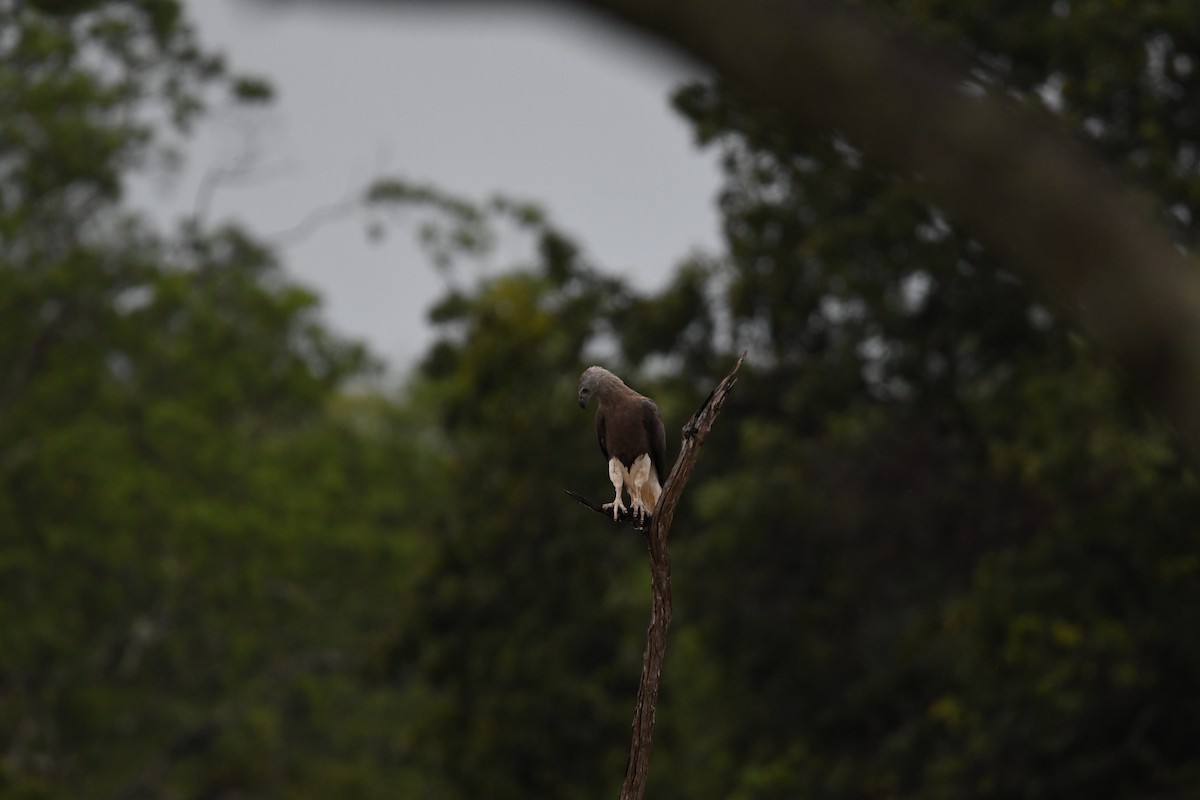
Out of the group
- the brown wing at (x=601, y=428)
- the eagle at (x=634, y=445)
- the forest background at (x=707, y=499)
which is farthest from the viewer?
the forest background at (x=707, y=499)

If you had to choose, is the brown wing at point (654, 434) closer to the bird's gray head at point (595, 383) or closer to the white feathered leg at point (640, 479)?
the white feathered leg at point (640, 479)

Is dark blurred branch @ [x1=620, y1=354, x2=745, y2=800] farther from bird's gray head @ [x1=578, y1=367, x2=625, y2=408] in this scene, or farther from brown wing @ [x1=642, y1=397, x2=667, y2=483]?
brown wing @ [x1=642, y1=397, x2=667, y2=483]

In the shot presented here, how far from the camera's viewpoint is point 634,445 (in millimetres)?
2822

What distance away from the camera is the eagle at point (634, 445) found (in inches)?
108

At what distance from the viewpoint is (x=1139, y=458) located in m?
11.6

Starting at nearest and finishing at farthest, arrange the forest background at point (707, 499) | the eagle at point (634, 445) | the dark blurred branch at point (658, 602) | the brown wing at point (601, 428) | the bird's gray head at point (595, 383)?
1. the dark blurred branch at point (658, 602)
2. the bird's gray head at point (595, 383)
3. the eagle at point (634, 445)
4. the brown wing at point (601, 428)
5. the forest background at point (707, 499)

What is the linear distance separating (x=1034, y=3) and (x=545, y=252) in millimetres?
4998

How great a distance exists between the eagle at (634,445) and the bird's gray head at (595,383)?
0.28 ft

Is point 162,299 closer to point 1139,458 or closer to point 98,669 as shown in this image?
point 98,669

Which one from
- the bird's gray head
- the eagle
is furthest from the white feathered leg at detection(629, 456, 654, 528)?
the bird's gray head

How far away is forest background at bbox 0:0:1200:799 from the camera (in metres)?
11.6

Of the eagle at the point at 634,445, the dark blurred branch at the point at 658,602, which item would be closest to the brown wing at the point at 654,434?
the eagle at the point at 634,445

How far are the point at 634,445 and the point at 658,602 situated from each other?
0.77m

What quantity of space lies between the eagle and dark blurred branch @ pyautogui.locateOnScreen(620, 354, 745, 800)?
0.33 m
